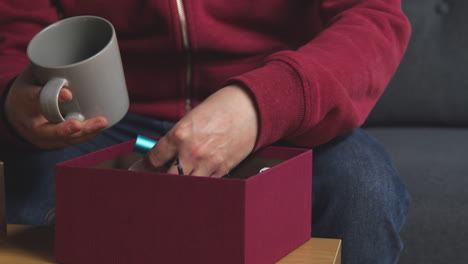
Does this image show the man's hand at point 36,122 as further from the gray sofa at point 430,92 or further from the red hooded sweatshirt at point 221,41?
the gray sofa at point 430,92

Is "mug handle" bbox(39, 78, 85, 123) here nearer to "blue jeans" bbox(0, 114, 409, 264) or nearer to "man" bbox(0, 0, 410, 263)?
"man" bbox(0, 0, 410, 263)

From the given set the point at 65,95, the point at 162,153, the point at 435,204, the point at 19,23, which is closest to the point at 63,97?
the point at 65,95

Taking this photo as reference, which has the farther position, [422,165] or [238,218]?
[422,165]

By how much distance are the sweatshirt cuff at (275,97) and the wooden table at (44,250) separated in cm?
12

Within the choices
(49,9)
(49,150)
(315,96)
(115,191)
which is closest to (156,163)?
(115,191)

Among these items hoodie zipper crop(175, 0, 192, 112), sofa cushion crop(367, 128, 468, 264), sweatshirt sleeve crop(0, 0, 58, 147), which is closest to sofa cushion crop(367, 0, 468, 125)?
sofa cushion crop(367, 128, 468, 264)

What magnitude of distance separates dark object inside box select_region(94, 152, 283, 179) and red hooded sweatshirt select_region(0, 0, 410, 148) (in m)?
0.09

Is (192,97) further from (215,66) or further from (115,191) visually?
(115,191)

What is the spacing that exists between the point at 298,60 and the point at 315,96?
0.05 m

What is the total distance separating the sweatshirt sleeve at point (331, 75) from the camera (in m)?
0.67

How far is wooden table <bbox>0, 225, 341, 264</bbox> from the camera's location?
2.03 ft

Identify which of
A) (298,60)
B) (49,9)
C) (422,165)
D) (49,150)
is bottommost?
(422,165)

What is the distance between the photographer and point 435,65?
1.61 m

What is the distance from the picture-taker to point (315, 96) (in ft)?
2.30
